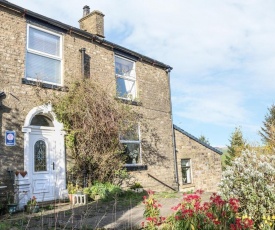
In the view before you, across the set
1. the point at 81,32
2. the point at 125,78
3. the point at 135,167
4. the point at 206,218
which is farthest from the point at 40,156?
the point at 206,218

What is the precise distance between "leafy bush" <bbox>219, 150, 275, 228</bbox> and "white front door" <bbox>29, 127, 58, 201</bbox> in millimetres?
5877

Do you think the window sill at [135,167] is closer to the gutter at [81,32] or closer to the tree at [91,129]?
the tree at [91,129]

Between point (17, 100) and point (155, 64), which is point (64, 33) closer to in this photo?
point (17, 100)

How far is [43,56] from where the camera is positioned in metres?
10.9

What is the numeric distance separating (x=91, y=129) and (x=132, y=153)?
298cm

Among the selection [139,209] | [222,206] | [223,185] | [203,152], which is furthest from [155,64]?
[222,206]

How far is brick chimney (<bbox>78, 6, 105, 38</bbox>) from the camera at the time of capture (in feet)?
44.5

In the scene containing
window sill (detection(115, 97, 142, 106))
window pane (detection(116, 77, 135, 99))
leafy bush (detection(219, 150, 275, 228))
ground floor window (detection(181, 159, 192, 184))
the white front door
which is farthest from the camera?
ground floor window (detection(181, 159, 192, 184))

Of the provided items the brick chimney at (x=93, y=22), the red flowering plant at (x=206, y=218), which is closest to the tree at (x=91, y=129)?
the brick chimney at (x=93, y=22)

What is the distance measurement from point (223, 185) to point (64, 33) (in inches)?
321

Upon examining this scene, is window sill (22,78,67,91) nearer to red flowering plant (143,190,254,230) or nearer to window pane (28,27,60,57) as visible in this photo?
window pane (28,27,60,57)

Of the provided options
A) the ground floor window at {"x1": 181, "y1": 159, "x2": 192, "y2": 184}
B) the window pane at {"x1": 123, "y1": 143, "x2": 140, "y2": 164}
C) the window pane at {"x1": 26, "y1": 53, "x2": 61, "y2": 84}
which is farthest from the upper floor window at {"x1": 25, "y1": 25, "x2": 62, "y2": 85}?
the ground floor window at {"x1": 181, "y1": 159, "x2": 192, "y2": 184}

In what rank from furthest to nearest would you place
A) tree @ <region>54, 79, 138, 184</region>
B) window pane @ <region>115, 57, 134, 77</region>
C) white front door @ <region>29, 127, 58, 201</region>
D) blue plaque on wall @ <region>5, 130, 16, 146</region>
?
window pane @ <region>115, 57, 134, 77</region> → tree @ <region>54, 79, 138, 184</region> → white front door @ <region>29, 127, 58, 201</region> → blue plaque on wall @ <region>5, 130, 16, 146</region>

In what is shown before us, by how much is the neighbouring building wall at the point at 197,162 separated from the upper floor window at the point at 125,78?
3.44 metres
